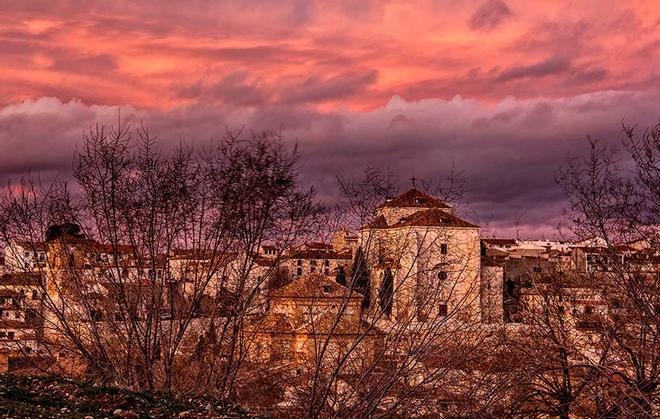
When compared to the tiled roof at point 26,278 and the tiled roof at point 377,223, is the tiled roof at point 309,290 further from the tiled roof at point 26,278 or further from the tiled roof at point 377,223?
the tiled roof at point 26,278

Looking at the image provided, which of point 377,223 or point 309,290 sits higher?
point 377,223

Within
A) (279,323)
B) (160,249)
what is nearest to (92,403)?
(160,249)

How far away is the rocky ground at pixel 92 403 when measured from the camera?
26.2 feet

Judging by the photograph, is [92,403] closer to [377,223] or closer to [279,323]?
[377,223]

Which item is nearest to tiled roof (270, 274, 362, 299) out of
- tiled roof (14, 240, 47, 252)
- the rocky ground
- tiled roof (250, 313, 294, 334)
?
tiled roof (250, 313, 294, 334)

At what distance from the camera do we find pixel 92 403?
8.43 m

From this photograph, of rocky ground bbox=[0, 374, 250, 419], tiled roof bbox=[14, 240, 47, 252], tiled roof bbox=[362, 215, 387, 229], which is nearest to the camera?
rocky ground bbox=[0, 374, 250, 419]

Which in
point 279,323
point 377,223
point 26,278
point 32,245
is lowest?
point 279,323

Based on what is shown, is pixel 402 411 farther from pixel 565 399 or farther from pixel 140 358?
pixel 140 358

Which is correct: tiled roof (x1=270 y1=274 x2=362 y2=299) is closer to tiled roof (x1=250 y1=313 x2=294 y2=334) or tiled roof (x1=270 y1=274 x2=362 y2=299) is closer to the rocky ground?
tiled roof (x1=250 y1=313 x2=294 y2=334)

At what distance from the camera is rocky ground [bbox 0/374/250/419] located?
799cm

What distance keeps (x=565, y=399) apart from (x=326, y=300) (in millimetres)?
5539

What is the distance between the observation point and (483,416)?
927cm

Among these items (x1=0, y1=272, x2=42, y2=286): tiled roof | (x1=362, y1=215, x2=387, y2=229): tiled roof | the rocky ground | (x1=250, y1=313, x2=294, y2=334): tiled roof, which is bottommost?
(x1=250, y1=313, x2=294, y2=334): tiled roof
